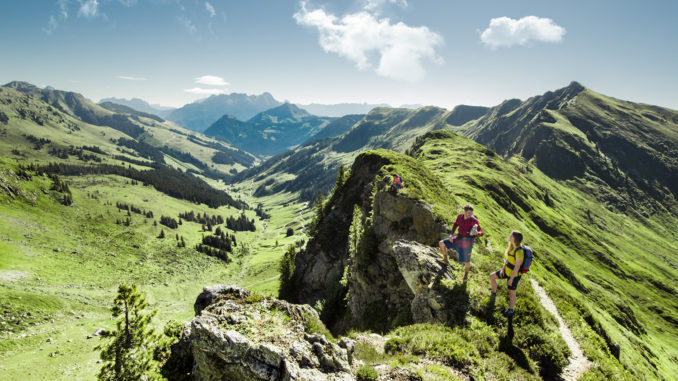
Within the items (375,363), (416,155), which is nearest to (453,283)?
(375,363)

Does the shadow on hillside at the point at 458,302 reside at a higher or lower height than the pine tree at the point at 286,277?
higher

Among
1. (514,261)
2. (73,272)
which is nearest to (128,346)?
(514,261)

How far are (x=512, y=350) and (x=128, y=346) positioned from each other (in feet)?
105

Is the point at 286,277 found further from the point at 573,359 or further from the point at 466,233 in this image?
the point at 573,359

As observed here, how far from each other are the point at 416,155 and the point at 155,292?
14714cm

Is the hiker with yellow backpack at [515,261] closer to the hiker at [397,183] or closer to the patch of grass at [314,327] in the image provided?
the patch of grass at [314,327]

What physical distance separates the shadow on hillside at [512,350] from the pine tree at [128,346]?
27.8 metres

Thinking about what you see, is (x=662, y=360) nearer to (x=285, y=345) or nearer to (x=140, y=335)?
(x=285, y=345)

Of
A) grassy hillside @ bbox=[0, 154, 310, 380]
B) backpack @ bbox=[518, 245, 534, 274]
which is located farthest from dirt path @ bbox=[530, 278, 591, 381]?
grassy hillside @ bbox=[0, 154, 310, 380]

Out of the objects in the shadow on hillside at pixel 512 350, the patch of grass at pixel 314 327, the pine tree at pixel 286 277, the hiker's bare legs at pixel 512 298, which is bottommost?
the pine tree at pixel 286 277

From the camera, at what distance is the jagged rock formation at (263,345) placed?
13.8 metres

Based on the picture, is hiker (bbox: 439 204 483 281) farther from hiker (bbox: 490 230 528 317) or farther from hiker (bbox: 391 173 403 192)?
hiker (bbox: 391 173 403 192)

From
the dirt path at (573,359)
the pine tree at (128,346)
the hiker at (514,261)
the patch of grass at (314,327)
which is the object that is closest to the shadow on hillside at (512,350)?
the hiker at (514,261)

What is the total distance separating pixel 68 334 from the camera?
61969mm
